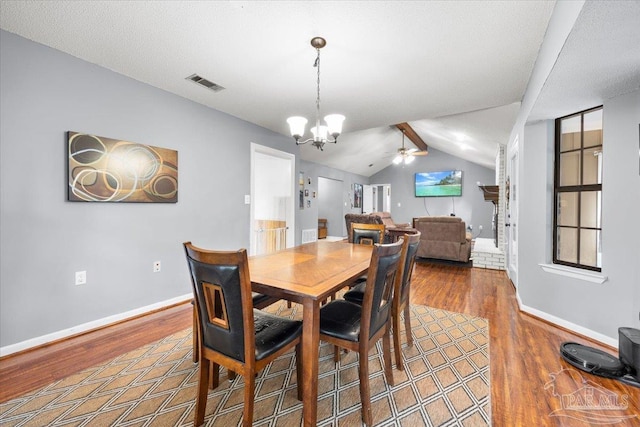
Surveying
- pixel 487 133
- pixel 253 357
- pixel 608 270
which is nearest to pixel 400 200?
pixel 487 133

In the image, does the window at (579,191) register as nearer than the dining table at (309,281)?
No

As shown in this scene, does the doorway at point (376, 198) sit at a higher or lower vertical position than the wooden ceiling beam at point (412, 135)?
lower

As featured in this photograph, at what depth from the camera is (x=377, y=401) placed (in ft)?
5.06

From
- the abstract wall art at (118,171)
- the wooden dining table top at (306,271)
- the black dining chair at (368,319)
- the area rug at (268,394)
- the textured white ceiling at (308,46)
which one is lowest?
the area rug at (268,394)

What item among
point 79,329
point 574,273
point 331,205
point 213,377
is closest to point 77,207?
point 79,329

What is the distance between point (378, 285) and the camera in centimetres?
140

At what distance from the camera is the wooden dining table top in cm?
133

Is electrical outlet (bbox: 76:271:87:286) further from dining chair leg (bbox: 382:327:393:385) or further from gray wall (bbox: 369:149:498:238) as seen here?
gray wall (bbox: 369:149:498:238)

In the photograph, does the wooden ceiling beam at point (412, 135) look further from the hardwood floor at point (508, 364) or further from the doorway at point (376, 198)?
the hardwood floor at point (508, 364)

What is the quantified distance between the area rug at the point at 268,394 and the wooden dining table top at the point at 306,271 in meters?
0.68

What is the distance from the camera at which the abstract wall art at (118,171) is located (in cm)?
230

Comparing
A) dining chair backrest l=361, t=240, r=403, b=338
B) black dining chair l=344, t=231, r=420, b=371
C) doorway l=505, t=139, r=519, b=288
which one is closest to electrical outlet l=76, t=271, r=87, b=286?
black dining chair l=344, t=231, r=420, b=371

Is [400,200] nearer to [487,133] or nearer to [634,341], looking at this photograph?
[487,133]

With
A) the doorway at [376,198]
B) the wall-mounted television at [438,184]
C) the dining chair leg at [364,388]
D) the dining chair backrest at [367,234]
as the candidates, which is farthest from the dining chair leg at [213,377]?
the doorway at [376,198]
